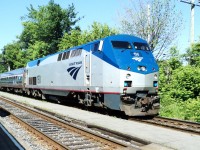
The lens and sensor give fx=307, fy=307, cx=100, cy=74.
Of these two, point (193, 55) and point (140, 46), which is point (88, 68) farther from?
point (193, 55)

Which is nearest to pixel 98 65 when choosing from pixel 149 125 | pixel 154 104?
pixel 154 104

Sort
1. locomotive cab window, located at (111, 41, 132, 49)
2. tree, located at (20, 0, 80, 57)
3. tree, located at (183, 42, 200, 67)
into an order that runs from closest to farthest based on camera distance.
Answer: locomotive cab window, located at (111, 41, 132, 49) < tree, located at (183, 42, 200, 67) < tree, located at (20, 0, 80, 57)

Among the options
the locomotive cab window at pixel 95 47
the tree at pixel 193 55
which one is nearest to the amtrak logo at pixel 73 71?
the locomotive cab window at pixel 95 47

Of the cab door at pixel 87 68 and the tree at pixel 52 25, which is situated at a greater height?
the tree at pixel 52 25

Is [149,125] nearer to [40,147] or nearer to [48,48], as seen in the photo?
[40,147]

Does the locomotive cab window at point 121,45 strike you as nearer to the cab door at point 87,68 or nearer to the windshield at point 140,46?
the windshield at point 140,46

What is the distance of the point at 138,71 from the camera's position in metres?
13.9

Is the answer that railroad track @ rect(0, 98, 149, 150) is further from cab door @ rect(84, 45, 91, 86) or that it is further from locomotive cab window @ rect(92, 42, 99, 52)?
locomotive cab window @ rect(92, 42, 99, 52)

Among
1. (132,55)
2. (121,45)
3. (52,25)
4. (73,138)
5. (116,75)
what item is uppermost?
(52,25)

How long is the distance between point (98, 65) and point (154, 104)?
3355 mm

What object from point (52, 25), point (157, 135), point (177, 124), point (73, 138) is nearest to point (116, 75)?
point (177, 124)

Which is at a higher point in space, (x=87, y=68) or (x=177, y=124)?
(x=87, y=68)

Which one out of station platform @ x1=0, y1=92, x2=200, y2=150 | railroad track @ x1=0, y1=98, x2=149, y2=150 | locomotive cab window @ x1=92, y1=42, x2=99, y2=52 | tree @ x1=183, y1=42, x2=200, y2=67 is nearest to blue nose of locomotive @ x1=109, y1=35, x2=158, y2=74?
locomotive cab window @ x1=92, y1=42, x2=99, y2=52

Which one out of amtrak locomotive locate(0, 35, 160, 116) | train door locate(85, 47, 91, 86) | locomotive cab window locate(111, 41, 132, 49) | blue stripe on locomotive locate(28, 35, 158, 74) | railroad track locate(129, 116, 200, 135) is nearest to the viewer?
railroad track locate(129, 116, 200, 135)
